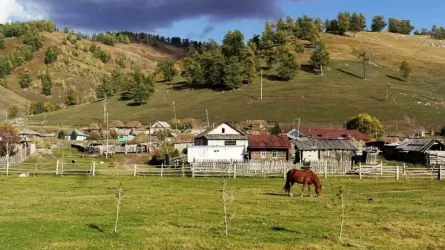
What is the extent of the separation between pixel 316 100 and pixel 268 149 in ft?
284

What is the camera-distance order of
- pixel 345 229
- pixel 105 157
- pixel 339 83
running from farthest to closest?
pixel 339 83 < pixel 105 157 < pixel 345 229

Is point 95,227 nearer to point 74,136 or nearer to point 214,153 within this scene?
point 214,153

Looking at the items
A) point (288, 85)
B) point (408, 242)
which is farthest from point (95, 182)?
point (288, 85)

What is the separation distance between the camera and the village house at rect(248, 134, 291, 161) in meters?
66.6

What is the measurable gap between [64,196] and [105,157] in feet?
180

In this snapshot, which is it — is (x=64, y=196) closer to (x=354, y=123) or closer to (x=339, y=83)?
(x=354, y=123)

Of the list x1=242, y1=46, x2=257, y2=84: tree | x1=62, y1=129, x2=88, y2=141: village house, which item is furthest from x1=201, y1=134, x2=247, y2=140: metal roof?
x1=242, y1=46, x2=257, y2=84: tree

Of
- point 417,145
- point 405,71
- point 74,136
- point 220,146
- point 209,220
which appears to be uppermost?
point 405,71

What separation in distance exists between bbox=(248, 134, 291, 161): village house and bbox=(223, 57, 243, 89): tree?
344 ft

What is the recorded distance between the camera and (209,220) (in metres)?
20.3

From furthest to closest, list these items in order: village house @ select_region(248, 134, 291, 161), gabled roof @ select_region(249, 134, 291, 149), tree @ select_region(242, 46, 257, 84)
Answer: tree @ select_region(242, 46, 257, 84)
village house @ select_region(248, 134, 291, 161)
gabled roof @ select_region(249, 134, 291, 149)

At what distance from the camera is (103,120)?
152 m

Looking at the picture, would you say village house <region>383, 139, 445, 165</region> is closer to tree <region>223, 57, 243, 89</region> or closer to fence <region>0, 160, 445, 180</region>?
fence <region>0, 160, 445, 180</region>

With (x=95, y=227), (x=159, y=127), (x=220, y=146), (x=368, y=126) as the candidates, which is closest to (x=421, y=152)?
(x=220, y=146)
